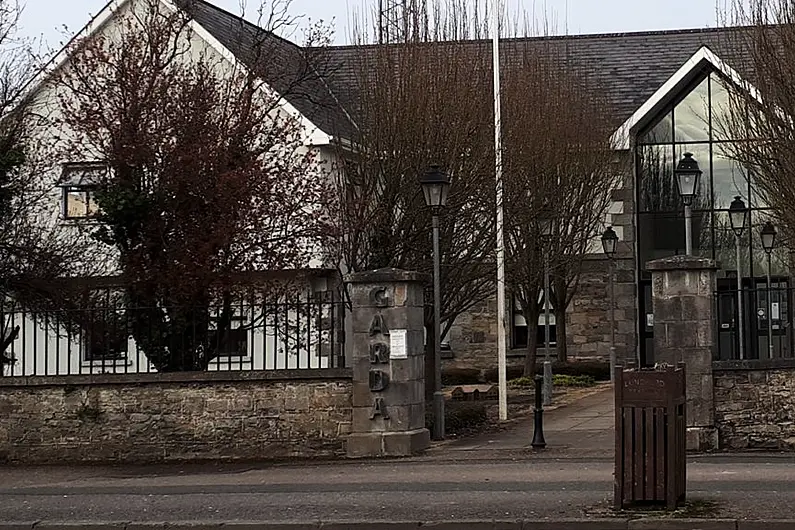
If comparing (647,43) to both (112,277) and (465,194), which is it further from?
(112,277)

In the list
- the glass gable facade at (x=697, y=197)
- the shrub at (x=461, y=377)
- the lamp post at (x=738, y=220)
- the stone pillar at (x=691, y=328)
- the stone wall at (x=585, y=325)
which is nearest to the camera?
the stone pillar at (x=691, y=328)

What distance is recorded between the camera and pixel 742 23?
2209 centimetres

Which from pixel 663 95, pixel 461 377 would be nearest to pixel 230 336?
pixel 461 377

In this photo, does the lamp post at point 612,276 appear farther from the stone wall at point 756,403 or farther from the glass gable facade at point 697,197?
the stone wall at point 756,403

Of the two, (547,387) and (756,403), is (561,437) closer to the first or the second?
(756,403)

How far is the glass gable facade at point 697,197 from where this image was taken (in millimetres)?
30250

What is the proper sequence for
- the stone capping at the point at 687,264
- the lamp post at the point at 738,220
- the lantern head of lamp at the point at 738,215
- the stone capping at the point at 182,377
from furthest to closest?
the lantern head of lamp at the point at 738,215 → the lamp post at the point at 738,220 → the stone capping at the point at 182,377 → the stone capping at the point at 687,264

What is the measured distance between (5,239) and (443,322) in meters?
7.37

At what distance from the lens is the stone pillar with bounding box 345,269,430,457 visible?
16.2m

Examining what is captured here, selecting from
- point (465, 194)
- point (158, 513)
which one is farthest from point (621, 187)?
point (158, 513)

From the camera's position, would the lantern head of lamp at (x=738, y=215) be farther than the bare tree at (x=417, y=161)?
Yes

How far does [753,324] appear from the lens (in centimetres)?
1706

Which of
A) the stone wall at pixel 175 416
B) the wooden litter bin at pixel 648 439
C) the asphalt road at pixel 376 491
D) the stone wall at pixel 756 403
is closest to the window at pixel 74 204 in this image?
the stone wall at pixel 175 416

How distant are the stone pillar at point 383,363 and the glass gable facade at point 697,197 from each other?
15609 mm
